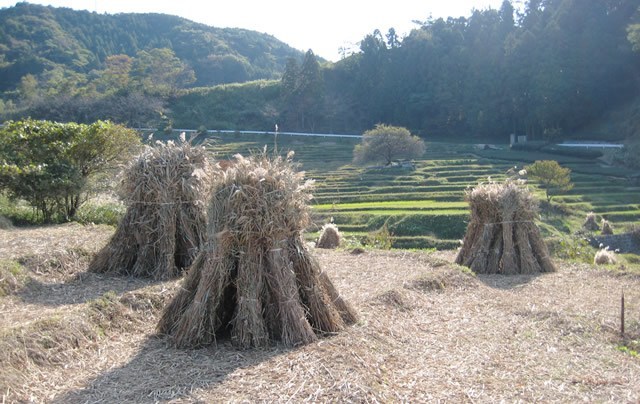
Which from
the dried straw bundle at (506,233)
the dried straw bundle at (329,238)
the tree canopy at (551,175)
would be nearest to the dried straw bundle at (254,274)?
the dried straw bundle at (506,233)

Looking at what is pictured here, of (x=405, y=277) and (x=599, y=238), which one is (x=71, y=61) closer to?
(x=599, y=238)

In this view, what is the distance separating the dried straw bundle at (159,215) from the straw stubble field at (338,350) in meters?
0.35

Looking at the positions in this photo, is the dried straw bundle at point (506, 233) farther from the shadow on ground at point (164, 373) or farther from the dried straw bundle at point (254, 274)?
the shadow on ground at point (164, 373)

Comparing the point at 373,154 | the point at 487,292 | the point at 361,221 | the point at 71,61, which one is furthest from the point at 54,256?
the point at 71,61

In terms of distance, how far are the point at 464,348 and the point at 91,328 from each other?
144 inches

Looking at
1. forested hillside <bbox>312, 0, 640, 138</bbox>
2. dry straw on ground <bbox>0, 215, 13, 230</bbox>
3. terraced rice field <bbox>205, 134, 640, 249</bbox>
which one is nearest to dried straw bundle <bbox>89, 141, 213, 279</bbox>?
dry straw on ground <bbox>0, 215, 13, 230</bbox>

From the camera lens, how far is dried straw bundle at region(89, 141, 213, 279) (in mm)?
7547

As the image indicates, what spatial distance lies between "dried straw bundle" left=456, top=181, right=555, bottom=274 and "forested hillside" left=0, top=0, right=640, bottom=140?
4495 centimetres

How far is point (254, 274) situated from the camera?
17.7 feet

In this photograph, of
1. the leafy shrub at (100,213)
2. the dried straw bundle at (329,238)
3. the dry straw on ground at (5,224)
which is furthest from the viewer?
the dried straw bundle at (329,238)

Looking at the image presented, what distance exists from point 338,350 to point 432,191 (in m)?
34.7

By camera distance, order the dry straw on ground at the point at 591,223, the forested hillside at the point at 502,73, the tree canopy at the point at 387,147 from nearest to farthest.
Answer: the dry straw on ground at the point at 591,223 < the tree canopy at the point at 387,147 < the forested hillside at the point at 502,73

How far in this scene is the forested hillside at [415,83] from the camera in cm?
5512

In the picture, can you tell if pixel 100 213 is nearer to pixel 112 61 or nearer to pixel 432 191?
pixel 432 191
